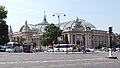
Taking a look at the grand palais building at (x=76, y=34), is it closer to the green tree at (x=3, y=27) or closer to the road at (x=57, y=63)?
the green tree at (x=3, y=27)

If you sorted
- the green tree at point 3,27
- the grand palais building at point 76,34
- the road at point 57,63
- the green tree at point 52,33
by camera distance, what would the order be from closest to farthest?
the road at point 57,63 → the green tree at point 3,27 → the green tree at point 52,33 → the grand palais building at point 76,34

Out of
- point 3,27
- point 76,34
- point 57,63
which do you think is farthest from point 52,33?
point 57,63

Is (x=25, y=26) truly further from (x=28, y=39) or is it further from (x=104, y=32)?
(x=104, y=32)

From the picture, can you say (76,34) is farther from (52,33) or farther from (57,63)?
(57,63)

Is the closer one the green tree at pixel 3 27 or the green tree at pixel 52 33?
the green tree at pixel 3 27

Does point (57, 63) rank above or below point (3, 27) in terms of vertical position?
below

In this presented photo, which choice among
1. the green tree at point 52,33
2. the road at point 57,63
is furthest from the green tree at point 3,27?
the road at point 57,63

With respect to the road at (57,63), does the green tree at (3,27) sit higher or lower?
higher

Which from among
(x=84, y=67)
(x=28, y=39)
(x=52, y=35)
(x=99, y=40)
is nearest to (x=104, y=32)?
(x=99, y=40)

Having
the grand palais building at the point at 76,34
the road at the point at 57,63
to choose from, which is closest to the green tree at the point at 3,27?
the grand palais building at the point at 76,34

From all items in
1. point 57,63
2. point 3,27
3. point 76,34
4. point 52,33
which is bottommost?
point 57,63

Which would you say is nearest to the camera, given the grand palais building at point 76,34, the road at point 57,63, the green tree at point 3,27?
the road at point 57,63

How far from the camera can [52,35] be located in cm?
12231

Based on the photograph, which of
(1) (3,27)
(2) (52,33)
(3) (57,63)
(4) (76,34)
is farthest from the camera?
(4) (76,34)
